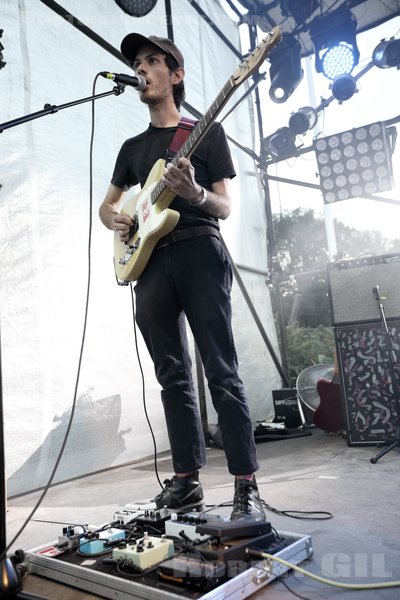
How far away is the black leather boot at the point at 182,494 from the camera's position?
1.70 m

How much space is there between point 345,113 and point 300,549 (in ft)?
16.8

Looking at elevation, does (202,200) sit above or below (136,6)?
below

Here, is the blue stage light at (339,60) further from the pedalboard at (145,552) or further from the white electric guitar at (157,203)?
the pedalboard at (145,552)

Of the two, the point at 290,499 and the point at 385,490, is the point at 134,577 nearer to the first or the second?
the point at 290,499

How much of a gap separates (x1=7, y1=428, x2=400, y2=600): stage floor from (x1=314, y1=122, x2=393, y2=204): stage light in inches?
105

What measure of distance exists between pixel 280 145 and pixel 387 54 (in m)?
1.44

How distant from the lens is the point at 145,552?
1196 mm

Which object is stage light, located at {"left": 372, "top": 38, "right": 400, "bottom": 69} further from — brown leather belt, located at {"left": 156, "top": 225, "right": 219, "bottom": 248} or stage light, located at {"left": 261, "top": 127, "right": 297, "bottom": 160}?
brown leather belt, located at {"left": 156, "top": 225, "right": 219, "bottom": 248}

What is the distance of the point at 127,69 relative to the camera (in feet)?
12.6

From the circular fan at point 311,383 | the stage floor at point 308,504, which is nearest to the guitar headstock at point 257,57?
the stage floor at point 308,504

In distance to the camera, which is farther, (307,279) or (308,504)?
(307,279)

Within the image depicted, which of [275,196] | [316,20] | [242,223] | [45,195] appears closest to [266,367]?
[242,223]

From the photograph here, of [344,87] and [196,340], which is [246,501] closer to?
[196,340]

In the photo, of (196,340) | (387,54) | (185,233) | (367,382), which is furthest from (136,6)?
(367,382)
